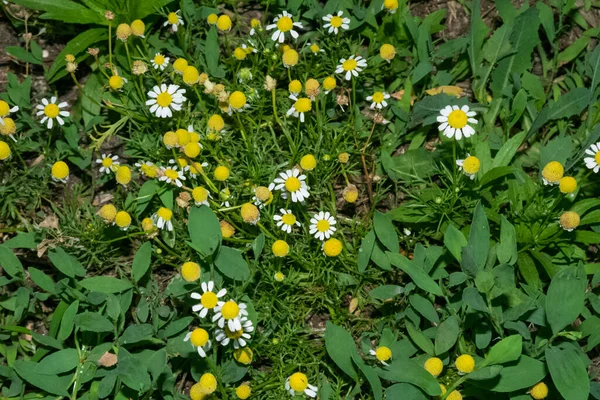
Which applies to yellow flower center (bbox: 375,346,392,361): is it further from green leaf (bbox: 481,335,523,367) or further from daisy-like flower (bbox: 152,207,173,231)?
daisy-like flower (bbox: 152,207,173,231)

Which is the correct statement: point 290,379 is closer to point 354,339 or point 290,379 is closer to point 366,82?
point 354,339

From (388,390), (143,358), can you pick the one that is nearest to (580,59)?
(388,390)

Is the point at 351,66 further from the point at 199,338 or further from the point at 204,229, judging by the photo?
the point at 199,338

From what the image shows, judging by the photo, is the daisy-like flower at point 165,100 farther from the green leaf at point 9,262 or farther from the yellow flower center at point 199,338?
the yellow flower center at point 199,338

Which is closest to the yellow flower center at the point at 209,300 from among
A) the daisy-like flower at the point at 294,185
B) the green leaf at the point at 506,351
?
the daisy-like flower at the point at 294,185

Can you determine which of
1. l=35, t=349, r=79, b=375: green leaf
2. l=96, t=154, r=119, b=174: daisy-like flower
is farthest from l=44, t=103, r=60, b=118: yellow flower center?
l=35, t=349, r=79, b=375: green leaf

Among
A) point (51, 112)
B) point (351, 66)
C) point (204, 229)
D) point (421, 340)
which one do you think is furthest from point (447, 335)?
point (51, 112)
